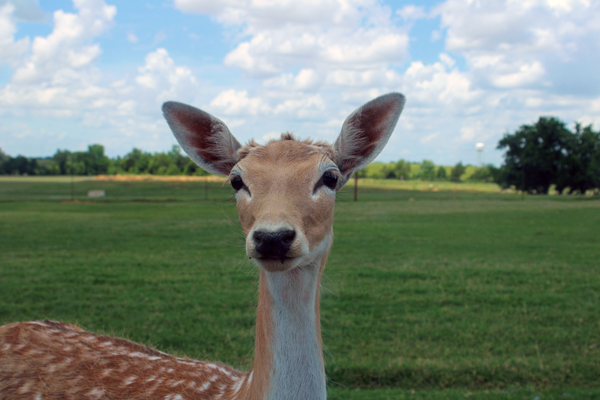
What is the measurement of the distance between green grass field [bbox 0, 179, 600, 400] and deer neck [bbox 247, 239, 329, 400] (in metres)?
0.97

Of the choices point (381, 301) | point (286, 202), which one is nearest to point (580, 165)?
point (381, 301)

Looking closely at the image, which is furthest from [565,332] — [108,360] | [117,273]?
[117,273]

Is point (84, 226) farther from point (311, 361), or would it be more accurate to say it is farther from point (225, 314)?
point (311, 361)

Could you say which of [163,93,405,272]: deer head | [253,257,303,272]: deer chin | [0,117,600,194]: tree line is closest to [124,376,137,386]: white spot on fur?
[163,93,405,272]: deer head

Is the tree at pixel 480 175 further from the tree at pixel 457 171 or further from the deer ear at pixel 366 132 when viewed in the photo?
the deer ear at pixel 366 132

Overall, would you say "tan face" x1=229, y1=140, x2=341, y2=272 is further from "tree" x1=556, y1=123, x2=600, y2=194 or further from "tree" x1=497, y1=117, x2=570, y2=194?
"tree" x1=556, y1=123, x2=600, y2=194

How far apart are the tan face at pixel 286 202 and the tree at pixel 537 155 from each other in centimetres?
5991

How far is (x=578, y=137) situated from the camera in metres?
59.5

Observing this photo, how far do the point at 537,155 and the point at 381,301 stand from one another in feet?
186

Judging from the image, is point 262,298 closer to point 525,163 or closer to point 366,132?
point 366,132

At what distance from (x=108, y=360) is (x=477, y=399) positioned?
377 centimetres

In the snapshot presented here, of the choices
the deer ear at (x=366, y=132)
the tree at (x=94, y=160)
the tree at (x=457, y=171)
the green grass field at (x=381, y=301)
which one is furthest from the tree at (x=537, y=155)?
the deer ear at (x=366, y=132)

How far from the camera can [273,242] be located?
93.0 inches

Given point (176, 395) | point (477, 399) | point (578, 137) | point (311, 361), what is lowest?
point (477, 399)
